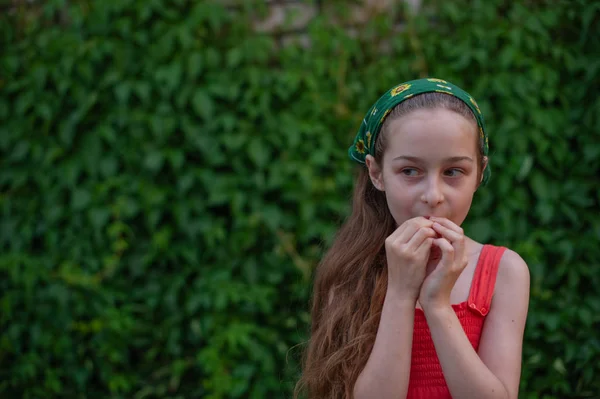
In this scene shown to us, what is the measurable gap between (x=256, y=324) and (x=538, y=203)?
1.62 metres

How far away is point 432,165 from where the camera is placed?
1.77 meters

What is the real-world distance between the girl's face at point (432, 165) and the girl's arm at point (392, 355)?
240 mm

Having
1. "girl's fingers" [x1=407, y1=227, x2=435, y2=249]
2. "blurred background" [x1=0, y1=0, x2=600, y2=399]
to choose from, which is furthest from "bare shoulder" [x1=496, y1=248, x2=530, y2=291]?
"blurred background" [x1=0, y1=0, x2=600, y2=399]

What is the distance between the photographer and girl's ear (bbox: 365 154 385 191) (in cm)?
198

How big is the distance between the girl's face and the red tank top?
17 centimetres

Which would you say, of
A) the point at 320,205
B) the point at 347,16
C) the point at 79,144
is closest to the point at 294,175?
the point at 320,205

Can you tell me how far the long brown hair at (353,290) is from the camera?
6.22ft

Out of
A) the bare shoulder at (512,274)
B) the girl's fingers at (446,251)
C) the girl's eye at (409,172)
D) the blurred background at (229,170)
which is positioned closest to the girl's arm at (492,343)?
the bare shoulder at (512,274)

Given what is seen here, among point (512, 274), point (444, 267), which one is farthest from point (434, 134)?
point (512, 274)

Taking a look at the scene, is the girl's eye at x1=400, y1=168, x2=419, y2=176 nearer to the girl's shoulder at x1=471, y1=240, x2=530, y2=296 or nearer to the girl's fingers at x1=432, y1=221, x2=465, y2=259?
the girl's fingers at x1=432, y1=221, x2=465, y2=259

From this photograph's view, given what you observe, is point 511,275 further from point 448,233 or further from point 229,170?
point 229,170

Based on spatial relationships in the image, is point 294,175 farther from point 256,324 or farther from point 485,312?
point 485,312

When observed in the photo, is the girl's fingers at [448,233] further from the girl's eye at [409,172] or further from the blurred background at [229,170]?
the blurred background at [229,170]

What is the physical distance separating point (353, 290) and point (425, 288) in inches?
14.7
